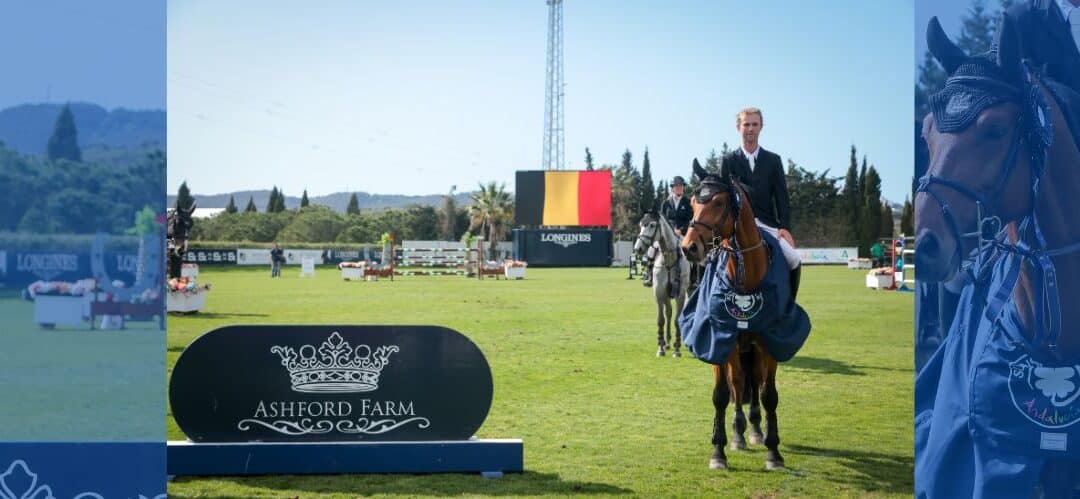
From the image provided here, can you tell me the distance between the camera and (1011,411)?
3.68 meters

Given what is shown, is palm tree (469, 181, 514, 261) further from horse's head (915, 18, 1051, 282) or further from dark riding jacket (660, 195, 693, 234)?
horse's head (915, 18, 1051, 282)

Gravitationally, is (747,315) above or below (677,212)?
below

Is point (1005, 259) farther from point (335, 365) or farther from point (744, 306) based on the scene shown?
point (335, 365)

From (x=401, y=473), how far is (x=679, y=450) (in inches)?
78.8

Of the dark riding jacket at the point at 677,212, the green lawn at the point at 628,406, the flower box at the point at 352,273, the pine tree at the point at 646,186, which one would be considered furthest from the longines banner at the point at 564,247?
the dark riding jacket at the point at 677,212

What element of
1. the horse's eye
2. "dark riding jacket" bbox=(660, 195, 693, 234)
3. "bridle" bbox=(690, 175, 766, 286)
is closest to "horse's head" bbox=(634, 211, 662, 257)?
"dark riding jacket" bbox=(660, 195, 693, 234)

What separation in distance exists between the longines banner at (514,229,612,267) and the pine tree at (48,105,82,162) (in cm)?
3424

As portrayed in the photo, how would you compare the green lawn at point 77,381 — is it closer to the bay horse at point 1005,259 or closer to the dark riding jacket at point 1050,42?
the bay horse at point 1005,259

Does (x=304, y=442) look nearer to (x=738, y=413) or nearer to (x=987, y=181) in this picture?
(x=738, y=413)

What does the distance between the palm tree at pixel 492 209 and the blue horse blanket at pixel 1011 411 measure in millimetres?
47839

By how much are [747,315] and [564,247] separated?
109 ft

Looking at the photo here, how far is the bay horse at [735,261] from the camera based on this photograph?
5359mm

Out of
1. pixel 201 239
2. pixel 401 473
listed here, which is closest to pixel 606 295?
pixel 201 239

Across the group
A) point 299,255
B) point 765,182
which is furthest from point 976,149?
point 299,255
